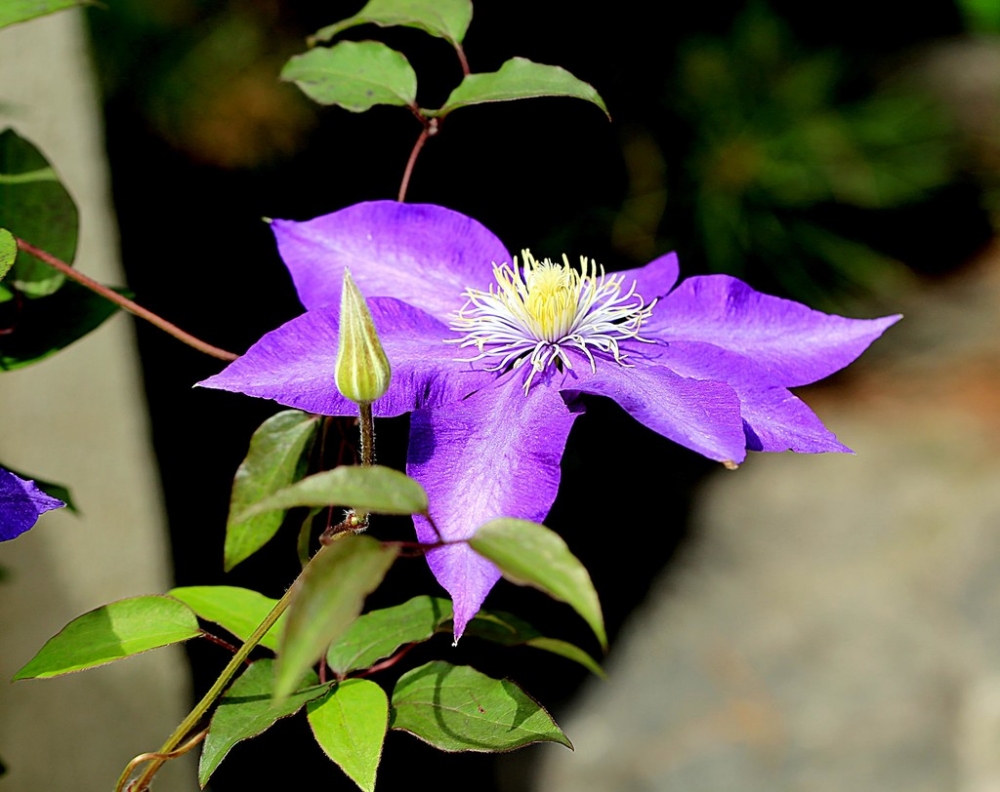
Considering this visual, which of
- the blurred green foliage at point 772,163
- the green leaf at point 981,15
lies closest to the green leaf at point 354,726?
the blurred green foliage at point 772,163

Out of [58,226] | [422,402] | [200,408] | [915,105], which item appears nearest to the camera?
[422,402]

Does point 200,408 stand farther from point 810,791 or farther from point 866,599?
Answer: point 866,599

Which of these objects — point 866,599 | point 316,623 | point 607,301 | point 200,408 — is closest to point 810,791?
point 866,599

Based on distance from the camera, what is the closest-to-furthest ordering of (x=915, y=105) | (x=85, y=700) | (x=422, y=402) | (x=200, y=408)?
1. (x=422, y=402)
2. (x=85, y=700)
3. (x=200, y=408)
4. (x=915, y=105)

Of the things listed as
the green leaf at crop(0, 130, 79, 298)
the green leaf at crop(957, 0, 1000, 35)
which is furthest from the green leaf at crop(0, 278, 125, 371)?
the green leaf at crop(957, 0, 1000, 35)

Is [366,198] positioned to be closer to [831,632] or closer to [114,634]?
[831,632]

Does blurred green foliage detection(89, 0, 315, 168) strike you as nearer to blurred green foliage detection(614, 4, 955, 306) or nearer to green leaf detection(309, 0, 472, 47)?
blurred green foliage detection(614, 4, 955, 306)
